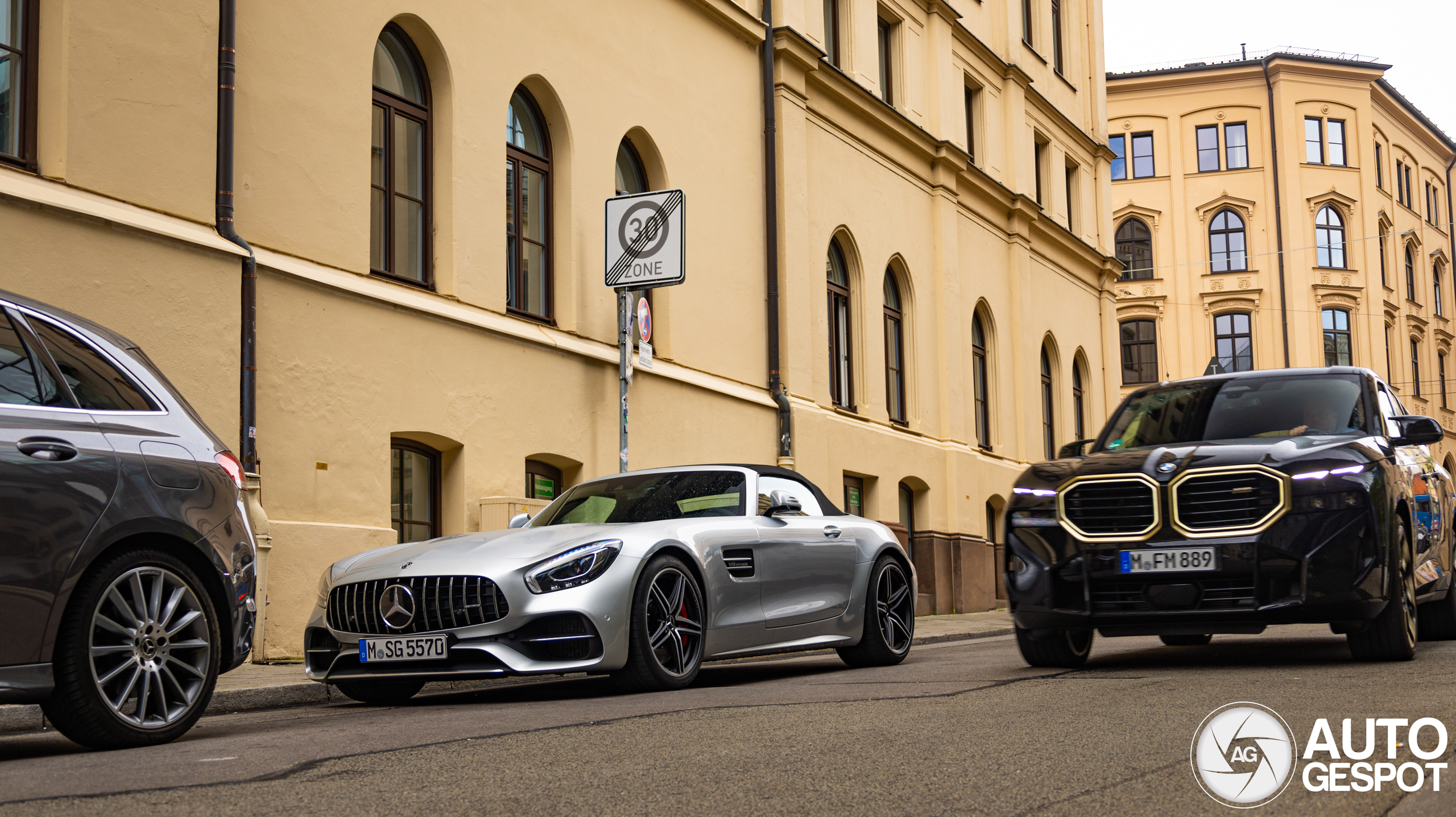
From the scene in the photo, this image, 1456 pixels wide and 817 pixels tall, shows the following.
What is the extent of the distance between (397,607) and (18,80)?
212 inches

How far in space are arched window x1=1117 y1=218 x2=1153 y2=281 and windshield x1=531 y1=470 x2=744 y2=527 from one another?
45204mm

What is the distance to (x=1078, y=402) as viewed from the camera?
34688 mm

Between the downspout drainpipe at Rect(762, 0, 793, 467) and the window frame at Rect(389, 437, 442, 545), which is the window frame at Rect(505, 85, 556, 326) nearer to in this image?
the window frame at Rect(389, 437, 442, 545)

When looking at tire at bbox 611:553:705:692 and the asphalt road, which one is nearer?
the asphalt road

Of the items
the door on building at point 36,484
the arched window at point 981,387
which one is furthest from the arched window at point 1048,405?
the door on building at point 36,484

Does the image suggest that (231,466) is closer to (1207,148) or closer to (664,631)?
(664,631)

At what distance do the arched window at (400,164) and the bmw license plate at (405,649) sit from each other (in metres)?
6.47

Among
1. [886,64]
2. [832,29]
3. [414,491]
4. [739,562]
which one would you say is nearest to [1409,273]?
[886,64]

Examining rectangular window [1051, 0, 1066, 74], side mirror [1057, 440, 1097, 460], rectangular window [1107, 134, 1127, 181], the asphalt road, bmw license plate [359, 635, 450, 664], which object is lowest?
the asphalt road

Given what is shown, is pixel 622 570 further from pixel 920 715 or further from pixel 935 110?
pixel 935 110

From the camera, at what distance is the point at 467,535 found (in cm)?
870

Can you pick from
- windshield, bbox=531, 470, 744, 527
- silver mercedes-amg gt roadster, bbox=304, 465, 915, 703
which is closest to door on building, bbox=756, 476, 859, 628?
silver mercedes-amg gt roadster, bbox=304, 465, 915, 703

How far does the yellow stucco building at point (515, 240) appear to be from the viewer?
11078 millimetres

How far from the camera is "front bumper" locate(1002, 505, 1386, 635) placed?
787 centimetres
